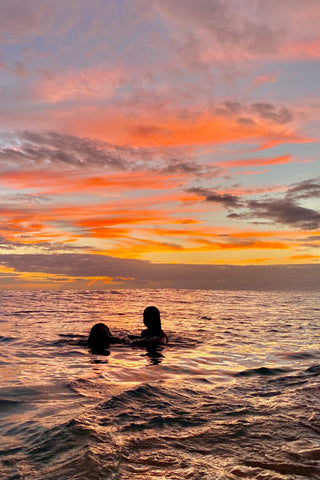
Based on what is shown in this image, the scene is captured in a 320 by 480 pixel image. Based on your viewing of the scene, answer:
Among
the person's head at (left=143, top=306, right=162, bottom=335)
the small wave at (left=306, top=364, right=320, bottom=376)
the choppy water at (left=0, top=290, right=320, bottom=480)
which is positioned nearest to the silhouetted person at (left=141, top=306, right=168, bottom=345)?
the person's head at (left=143, top=306, right=162, bottom=335)

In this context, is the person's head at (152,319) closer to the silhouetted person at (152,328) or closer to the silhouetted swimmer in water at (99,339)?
the silhouetted person at (152,328)

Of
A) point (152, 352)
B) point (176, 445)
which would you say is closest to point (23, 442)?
point (176, 445)

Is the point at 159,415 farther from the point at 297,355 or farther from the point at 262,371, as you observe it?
the point at 297,355

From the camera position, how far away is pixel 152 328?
18.1 m

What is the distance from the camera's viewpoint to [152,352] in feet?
50.2

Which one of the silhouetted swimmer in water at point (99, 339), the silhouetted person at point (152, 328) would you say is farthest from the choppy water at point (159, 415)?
the silhouetted person at point (152, 328)

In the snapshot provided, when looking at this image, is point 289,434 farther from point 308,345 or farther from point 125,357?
point 308,345

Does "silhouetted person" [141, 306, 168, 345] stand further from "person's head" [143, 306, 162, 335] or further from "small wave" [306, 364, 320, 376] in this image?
"small wave" [306, 364, 320, 376]

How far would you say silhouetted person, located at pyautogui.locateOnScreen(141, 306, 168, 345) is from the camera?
17.6 metres

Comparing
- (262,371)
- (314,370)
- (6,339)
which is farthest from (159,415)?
(6,339)

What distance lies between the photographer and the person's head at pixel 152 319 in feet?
57.7

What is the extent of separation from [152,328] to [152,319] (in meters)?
0.60

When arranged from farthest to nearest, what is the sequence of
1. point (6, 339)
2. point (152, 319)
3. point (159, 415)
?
1. point (6, 339)
2. point (152, 319)
3. point (159, 415)

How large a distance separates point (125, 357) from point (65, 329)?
9.58m
